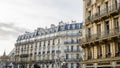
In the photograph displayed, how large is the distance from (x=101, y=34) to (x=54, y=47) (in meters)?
45.3

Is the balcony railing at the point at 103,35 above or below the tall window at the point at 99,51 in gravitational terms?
above

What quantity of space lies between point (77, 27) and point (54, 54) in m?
11.3

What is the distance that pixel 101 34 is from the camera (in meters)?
30.3

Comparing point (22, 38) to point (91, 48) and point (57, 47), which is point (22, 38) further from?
point (91, 48)

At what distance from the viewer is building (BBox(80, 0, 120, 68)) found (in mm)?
27359

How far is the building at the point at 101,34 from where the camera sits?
27359 mm

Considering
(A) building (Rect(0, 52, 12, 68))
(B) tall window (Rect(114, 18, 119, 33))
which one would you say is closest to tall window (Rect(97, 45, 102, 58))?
(B) tall window (Rect(114, 18, 119, 33))

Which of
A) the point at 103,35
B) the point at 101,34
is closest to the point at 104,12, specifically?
the point at 101,34

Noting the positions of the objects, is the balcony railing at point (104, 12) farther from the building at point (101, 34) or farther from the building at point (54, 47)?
the building at point (54, 47)

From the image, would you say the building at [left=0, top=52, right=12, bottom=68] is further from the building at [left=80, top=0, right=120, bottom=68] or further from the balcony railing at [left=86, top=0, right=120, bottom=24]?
the balcony railing at [left=86, top=0, right=120, bottom=24]

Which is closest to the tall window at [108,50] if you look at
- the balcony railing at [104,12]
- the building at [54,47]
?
the balcony railing at [104,12]

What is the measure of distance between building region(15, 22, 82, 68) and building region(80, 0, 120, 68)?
104 feet

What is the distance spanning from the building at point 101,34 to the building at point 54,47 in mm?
31575

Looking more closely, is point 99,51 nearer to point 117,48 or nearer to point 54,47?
point 117,48
